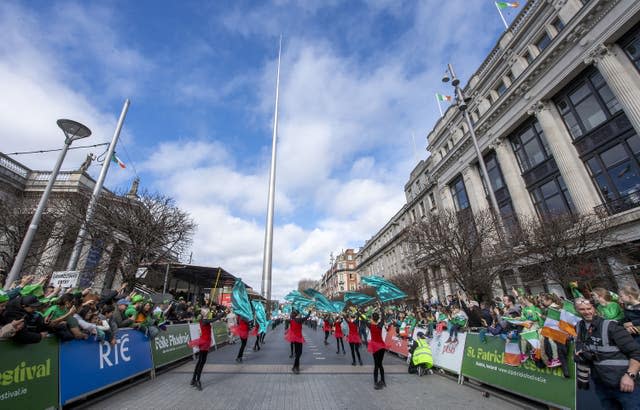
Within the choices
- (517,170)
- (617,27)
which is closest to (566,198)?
(517,170)

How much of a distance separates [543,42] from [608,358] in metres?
27.4

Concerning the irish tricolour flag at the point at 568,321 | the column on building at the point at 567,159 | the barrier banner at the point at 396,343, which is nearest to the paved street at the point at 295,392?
the irish tricolour flag at the point at 568,321

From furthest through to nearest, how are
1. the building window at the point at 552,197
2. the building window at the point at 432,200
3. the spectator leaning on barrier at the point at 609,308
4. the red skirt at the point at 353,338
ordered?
the building window at the point at 432,200 < the building window at the point at 552,197 < the red skirt at the point at 353,338 < the spectator leaning on barrier at the point at 609,308

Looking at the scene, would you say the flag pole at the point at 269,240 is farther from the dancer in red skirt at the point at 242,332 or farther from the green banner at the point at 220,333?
the dancer in red skirt at the point at 242,332

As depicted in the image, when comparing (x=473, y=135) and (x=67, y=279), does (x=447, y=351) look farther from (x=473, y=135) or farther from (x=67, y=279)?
(x=473, y=135)

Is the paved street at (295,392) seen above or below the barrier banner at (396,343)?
below

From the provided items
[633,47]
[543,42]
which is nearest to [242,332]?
[633,47]

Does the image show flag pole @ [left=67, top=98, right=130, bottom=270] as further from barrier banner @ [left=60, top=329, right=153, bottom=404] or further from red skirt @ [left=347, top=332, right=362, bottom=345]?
red skirt @ [left=347, top=332, right=362, bottom=345]

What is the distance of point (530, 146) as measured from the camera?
22.2 m

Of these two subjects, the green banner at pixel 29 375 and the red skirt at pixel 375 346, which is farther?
the red skirt at pixel 375 346

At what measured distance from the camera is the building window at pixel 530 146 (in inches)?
825

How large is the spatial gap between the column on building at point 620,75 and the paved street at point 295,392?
17400 mm

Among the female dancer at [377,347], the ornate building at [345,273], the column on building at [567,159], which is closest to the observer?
the female dancer at [377,347]

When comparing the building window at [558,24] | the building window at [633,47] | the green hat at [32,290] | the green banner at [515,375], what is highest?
the building window at [558,24]
